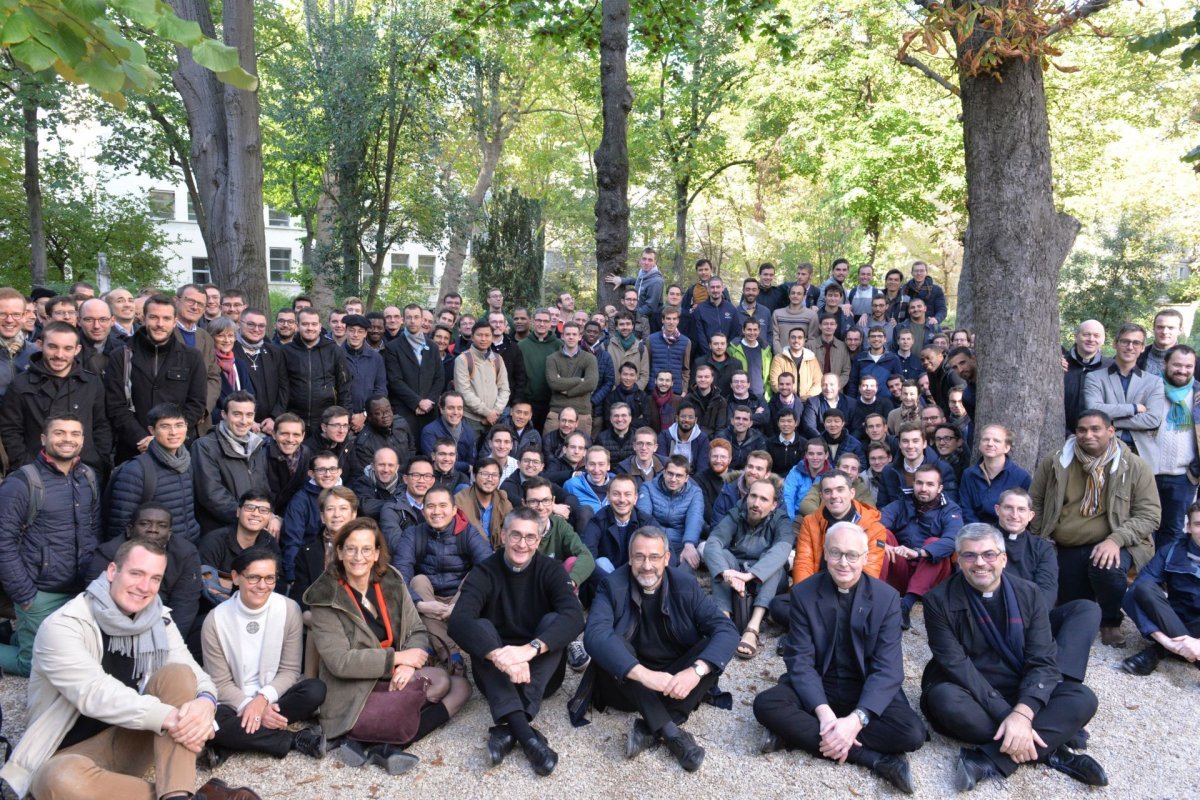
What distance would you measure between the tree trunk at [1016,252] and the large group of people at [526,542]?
0.39m

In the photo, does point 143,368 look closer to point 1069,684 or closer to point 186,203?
point 1069,684

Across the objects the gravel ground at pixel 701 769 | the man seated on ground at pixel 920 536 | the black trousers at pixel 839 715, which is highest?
the man seated on ground at pixel 920 536

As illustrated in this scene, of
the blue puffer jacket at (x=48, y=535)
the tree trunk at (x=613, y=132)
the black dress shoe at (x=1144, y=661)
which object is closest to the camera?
the blue puffer jacket at (x=48, y=535)

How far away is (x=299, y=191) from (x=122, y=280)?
4.74 m

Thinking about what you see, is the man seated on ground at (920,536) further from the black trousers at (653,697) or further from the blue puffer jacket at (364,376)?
the blue puffer jacket at (364,376)

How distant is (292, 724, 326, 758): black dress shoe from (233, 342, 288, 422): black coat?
3.19 m

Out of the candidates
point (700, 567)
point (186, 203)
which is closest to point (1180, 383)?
point (700, 567)

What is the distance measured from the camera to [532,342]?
885 cm

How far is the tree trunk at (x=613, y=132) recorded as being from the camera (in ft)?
32.6

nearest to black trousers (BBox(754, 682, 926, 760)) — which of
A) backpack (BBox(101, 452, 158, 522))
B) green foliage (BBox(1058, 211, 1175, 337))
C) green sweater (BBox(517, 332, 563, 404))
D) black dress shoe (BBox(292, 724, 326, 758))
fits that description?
black dress shoe (BBox(292, 724, 326, 758))

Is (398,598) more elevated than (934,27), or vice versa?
(934,27)

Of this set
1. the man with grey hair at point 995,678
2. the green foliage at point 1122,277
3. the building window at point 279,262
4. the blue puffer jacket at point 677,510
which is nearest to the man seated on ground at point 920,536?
the man with grey hair at point 995,678

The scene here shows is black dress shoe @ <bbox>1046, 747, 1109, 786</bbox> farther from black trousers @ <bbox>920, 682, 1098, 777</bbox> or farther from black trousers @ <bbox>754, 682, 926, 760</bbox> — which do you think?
black trousers @ <bbox>754, 682, 926, 760</bbox>

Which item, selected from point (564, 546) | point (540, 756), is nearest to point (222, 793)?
point (540, 756)
